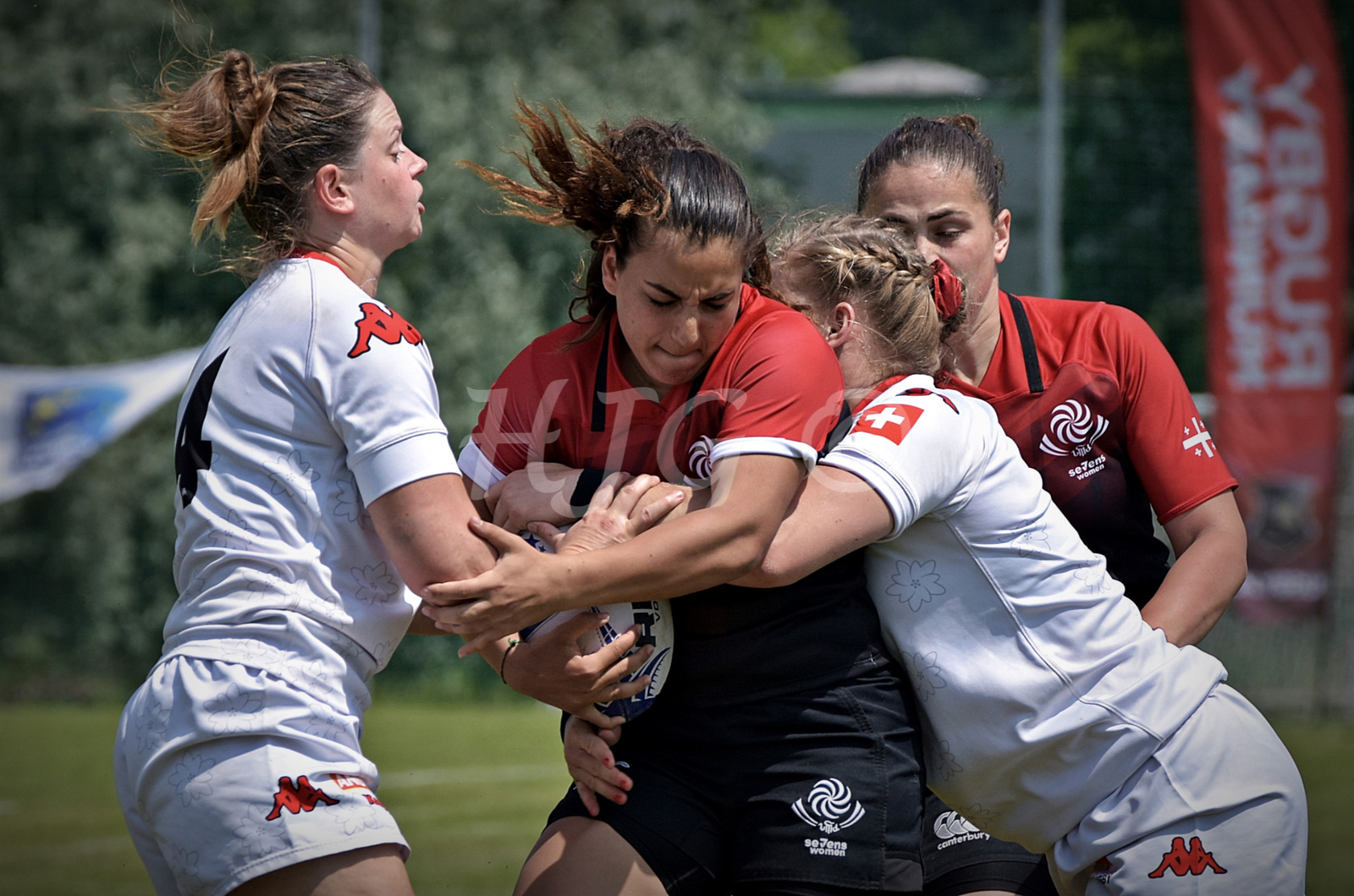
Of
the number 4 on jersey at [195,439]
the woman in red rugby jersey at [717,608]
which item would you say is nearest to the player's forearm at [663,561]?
the woman in red rugby jersey at [717,608]

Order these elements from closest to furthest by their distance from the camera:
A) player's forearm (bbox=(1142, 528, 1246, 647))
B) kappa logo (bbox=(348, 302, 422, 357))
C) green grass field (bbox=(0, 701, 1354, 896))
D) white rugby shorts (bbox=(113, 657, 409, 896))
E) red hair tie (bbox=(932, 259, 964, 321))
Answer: white rugby shorts (bbox=(113, 657, 409, 896)), kappa logo (bbox=(348, 302, 422, 357)), red hair tie (bbox=(932, 259, 964, 321)), player's forearm (bbox=(1142, 528, 1246, 647)), green grass field (bbox=(0, 701, 1354, 896))

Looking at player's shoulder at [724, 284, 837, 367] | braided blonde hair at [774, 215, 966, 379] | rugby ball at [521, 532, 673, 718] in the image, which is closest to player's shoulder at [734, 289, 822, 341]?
player's shoulder at [724, 284, 837, 367]

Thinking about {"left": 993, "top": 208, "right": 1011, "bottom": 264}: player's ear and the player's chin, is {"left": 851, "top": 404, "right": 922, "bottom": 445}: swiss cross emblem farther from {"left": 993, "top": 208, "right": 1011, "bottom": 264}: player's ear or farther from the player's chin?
{"left": 993, "top": 208, "right": 1011, "bottom": 264}: player's ear

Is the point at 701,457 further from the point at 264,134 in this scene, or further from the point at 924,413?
the point at 264,134

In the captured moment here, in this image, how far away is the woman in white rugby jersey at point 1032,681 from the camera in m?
2.17

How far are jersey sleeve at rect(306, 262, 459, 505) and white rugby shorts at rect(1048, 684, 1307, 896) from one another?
1.32 meters

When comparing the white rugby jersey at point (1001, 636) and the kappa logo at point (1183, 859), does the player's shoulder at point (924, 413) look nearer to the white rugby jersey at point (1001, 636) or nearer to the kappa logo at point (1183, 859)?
the white rugby jersey at point (1001, 636)

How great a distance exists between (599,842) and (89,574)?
11.1 m

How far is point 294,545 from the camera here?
214cm

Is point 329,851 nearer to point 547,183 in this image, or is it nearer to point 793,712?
point 793,712

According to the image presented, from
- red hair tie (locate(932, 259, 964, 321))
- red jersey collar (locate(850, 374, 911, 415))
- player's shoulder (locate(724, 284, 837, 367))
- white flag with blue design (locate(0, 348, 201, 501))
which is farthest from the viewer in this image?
white flag with blue design (locate(0, 348, 201, 501))

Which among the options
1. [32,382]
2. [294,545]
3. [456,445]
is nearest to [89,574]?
[32,382]

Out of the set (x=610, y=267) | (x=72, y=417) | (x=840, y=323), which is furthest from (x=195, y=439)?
(x=72, y=417)

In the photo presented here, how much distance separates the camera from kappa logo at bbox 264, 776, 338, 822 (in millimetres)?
2018
